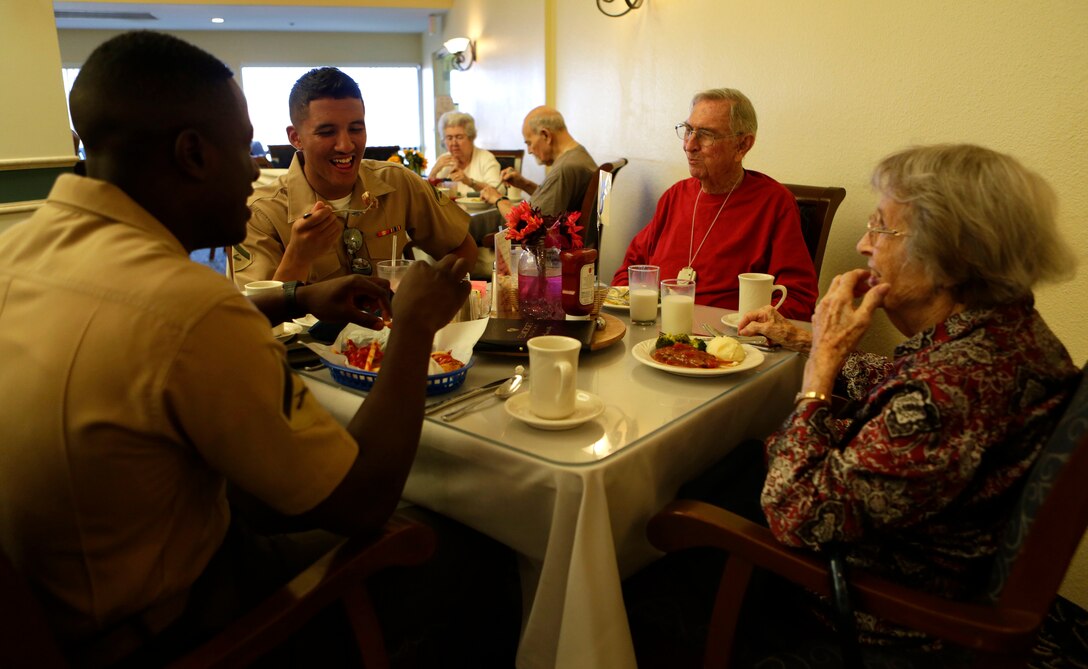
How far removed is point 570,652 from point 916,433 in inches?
22.0

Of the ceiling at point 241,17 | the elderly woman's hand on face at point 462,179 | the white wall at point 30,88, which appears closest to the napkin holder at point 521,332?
the white wall at point 30,88

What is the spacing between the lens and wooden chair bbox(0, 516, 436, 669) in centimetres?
67

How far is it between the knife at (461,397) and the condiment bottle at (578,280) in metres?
0.38

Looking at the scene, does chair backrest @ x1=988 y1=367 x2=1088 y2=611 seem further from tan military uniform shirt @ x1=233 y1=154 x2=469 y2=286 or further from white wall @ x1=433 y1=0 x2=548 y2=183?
white wall @ x1=433 y1=0 x2=548 y2=183

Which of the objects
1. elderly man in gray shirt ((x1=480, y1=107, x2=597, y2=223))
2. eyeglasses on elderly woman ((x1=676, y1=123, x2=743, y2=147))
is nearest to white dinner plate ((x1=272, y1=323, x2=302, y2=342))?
eyeglasses on elderly woman ((x1=676, y1=123, x2=743, y2=147))

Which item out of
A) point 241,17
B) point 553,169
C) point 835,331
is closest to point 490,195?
point 553,169

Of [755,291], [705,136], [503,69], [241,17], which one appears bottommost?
[755,291]

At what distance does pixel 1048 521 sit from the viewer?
2.63ft

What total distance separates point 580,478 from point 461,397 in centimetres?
33

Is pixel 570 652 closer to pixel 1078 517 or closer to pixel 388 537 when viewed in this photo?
A: pixel 388 537

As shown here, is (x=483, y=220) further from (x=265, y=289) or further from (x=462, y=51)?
(x=462, y=51)

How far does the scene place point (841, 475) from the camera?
97 cm

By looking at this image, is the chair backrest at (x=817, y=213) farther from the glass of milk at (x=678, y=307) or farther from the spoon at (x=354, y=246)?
the spoon at (x=354, y=246)

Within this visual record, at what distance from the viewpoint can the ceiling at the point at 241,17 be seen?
7.69m
